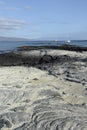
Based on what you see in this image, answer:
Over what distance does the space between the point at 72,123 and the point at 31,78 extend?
→ 8.85 m

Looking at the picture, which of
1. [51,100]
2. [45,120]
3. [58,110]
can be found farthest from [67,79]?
[45,120]

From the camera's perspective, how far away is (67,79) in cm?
1988

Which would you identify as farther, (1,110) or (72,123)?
(1,110)

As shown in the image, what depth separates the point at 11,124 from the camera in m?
11.4

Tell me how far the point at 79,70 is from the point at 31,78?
13.9 ft

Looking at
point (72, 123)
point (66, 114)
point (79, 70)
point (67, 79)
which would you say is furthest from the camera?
point (79, 70)

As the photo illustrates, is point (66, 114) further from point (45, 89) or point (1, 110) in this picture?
point (45, 89)

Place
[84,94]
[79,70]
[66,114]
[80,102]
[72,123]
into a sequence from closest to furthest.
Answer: [72,123] → [66,114] → [80,102] → [84,94] → [79,70]

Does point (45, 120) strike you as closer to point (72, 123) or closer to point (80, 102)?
point (72, 123)

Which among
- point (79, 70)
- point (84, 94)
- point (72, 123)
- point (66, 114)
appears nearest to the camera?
point (72, 123)

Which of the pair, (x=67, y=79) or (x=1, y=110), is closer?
(x=1, y=110)

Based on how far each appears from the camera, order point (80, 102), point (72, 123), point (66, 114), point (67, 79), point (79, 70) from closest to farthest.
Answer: point (72, 123), point (66, 114), point (80, 102), point (67, 79), point (79, 70)

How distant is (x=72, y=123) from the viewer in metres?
11.4

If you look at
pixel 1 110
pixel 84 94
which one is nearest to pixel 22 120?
pixel 1 110
